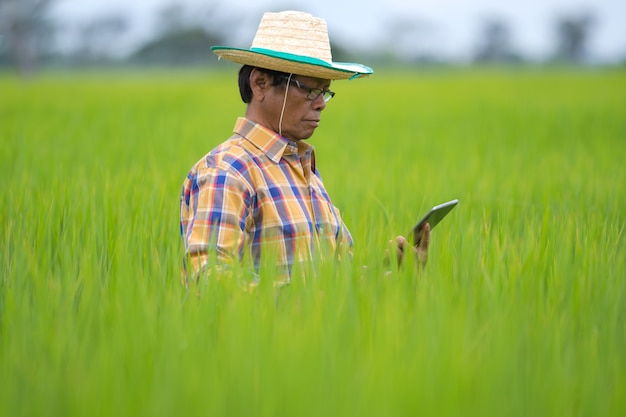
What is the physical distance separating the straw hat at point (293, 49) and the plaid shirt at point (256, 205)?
0.57 feet

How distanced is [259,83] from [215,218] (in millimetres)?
466

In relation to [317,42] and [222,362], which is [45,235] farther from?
[222,362]

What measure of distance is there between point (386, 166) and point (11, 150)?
2.29 m

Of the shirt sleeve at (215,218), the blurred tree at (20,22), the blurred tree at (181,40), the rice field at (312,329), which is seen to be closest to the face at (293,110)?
the shirt sleeve at (215,218)

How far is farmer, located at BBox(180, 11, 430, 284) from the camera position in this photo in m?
1.94

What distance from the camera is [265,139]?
Answer: 215 centimetres

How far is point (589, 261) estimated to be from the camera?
2145 mm

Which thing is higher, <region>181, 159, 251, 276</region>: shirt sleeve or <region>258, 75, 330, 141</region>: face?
<region>258, 75, 330, 141</region>: face

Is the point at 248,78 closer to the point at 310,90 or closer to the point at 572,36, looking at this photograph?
the point at 310,90

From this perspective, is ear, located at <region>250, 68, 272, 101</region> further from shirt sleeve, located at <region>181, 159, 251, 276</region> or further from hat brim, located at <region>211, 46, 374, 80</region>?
shirt sleeve, located at <region>181, 159, 251, 276</region>

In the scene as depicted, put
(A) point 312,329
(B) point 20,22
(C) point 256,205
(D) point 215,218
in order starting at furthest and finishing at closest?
(B) point 20,22 < (C) point 256,205 < (D) point 215,218 < (A) point 312,329

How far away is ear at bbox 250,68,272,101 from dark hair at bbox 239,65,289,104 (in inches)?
0.4

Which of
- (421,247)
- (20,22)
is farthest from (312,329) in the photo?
(20,22)

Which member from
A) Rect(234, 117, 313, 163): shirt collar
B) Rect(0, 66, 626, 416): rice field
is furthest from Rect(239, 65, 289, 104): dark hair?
Rect(0, 66, 626, 416): rice field
